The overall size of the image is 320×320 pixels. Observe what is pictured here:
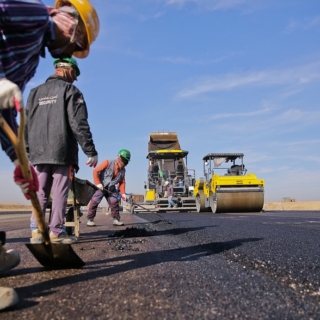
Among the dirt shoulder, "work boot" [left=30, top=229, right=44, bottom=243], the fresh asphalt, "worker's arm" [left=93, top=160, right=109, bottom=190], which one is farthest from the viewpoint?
the dirt shoulder

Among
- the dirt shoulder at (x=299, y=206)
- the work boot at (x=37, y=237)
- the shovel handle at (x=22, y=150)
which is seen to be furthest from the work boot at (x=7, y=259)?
Result: the dirt shoulder at (x=299, y=206)

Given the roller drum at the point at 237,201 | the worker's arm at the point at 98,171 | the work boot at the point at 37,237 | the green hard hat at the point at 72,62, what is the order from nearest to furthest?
the work boot at the point at 37,237 < the green hard hat at the point at 72,62 < the worker's arm at the point at 98,171 < the roller drum at the point at 237,201

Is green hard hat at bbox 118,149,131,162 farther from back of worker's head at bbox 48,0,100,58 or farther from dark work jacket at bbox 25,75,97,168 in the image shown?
back of worker's head at bbox 48,0,100,58

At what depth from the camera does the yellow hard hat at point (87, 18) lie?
2.24 meters

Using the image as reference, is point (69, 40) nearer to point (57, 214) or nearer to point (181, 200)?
point (57, 214)

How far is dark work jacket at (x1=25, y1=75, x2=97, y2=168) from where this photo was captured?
328 cm

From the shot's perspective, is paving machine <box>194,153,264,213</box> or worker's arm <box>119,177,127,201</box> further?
paving machine <box>194,153,264,213</box>

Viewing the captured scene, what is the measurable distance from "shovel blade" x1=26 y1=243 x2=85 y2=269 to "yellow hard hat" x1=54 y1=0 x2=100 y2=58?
3.90ft

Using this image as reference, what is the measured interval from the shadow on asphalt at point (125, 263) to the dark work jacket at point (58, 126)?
1074 millimetres

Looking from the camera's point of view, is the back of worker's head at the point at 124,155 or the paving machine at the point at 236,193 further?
the paving machine at the point at 236,193

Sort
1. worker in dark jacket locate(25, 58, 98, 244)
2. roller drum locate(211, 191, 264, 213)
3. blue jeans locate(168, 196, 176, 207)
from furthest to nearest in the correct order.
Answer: blue jeans locate(168, 196, 176, 207)
roller drum locate(211, 191, 264, 213)
worker in dark jacket locate(25, 58, 98, 244)

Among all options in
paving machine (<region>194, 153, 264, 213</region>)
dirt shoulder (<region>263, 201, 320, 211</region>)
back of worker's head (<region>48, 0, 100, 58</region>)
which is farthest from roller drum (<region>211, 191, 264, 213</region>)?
back of worker's head (<region>48, 0, 100, 58</region>)

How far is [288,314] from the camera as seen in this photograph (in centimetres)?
140

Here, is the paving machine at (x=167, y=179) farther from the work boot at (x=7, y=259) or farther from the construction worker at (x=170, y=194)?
the work boot at (x=7, y=259)
